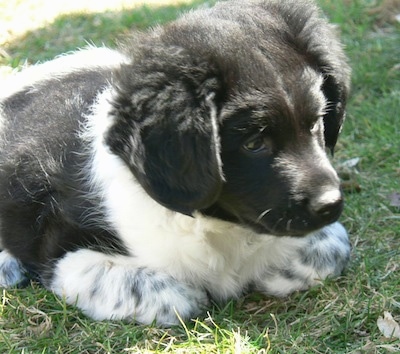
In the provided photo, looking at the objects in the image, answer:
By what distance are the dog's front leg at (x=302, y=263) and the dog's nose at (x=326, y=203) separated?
676 millimetres

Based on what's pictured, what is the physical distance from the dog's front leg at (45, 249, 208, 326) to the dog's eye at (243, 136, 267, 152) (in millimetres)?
889

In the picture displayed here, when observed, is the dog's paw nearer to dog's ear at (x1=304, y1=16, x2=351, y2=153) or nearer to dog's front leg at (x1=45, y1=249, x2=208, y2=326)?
dog's front leg at (x1=45, y1=249, x2=208, y2=326)

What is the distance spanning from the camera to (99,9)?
9.62 metres

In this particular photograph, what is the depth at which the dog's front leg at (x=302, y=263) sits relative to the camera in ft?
15.5

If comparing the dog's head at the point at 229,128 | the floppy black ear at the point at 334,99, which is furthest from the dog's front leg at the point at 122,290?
the floppy black ear at the point at 334,99

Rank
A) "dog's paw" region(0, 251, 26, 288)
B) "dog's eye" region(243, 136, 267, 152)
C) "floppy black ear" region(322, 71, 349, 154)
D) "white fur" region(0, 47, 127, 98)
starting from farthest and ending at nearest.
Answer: "white fur" region(0, 47, 127, 98) → "dog's paw" region(0, 251, 26, 288) → "floppy black ear" region(322, 71, 349, 154) → "dog's eye" region(243, 136, 267, 152)

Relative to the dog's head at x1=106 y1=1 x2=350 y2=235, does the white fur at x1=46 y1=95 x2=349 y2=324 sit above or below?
below

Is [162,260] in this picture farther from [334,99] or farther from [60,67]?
[60,67]

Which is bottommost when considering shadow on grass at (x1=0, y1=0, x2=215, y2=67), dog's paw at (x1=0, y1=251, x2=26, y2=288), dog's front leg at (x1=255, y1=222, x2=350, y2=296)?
shadow on grass at (x1=0, y1=0, x2=215, y2=67)

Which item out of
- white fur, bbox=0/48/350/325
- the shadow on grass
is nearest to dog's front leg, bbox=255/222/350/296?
white fur, bbox=0/48/350/325

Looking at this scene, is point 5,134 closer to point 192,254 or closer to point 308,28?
point 192,254

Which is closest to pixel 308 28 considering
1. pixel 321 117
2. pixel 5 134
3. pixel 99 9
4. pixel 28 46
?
pixel 321 117

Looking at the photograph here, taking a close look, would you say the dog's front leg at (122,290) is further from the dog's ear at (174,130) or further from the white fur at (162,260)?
the dog's ear at (174,130)

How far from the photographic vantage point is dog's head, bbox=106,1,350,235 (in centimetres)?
394
